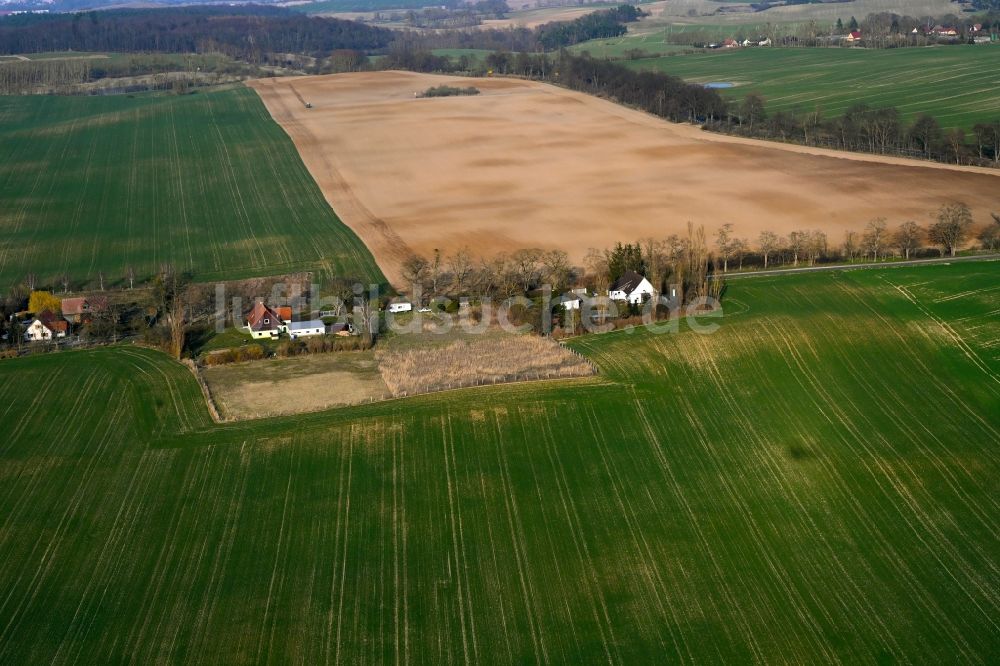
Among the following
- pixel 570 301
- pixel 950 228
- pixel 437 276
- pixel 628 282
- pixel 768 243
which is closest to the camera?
pixel 570 301

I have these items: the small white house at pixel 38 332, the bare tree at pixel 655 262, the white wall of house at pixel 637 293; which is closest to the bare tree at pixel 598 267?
the white wall of house at pixel 637 293

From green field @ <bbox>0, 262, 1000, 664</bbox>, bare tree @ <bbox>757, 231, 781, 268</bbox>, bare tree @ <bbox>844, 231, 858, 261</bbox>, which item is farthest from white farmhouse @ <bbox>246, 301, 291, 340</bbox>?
bare tree @ <bbox>844, 231, 858, 261</bbox>

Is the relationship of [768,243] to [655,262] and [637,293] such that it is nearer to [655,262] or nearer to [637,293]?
[655,262]

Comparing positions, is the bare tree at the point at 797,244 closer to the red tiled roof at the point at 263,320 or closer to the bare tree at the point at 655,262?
the bare tree at the point at 655,262

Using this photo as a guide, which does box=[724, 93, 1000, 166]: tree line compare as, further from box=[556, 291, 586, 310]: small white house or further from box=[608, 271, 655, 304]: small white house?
box=[556, 291, 586, 310]: small white house

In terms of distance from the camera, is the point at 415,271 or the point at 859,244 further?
the point at 859,244

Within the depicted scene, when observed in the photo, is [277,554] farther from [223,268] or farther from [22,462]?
[223,268]

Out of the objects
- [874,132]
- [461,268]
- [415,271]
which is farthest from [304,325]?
[874,132]
